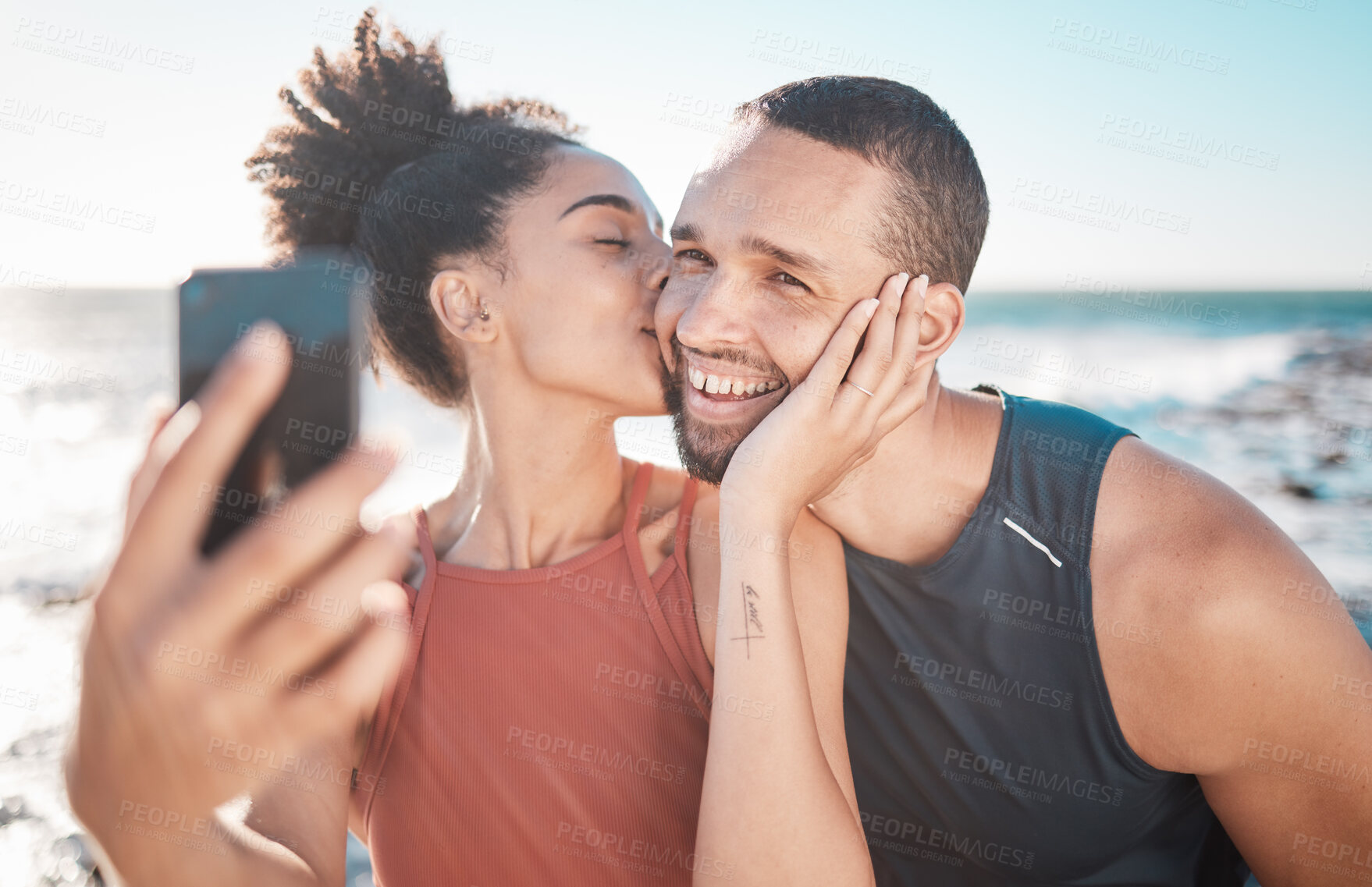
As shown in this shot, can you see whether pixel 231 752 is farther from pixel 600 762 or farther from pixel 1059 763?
pixel 1059 763

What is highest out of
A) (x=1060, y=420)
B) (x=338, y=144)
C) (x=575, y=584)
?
(x=338, y=144)

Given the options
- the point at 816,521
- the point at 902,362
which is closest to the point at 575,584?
the point at 816,521

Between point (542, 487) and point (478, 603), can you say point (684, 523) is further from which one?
point (478, 603)

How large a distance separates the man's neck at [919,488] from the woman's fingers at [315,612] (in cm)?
126

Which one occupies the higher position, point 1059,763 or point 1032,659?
point 1032,659

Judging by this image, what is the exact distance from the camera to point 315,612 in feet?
7.44

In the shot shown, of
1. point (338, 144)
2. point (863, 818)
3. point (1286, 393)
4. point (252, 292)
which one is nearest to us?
point (252, 292)

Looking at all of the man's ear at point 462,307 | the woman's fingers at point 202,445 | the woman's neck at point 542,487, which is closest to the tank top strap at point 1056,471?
the woman's neck at point 542,487

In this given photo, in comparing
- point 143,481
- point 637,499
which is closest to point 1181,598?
point 637,499

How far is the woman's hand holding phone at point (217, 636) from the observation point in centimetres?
171

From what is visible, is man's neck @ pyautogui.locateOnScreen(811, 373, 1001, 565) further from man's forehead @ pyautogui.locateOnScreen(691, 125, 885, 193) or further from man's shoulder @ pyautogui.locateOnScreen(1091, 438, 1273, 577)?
man's forehead @ pyautogui.locateOnScreen(691, 125, 885, 193)

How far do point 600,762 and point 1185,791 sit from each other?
1.55 meters

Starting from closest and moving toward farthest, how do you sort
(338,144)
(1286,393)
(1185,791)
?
(1185,791), (338,144), (1286,393)

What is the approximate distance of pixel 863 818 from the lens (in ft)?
8.45
